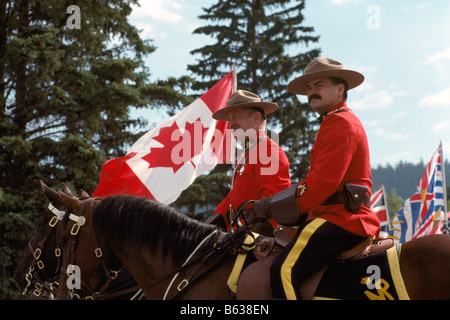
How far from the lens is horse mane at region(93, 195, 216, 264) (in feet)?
10.4

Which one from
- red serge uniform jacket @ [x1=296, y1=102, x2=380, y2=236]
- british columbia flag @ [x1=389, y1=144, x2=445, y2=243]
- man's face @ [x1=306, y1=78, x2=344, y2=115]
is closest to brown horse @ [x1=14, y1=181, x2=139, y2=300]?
red serge uniform jacket @ [x1=296, y1=102, x2=380, y2=236]

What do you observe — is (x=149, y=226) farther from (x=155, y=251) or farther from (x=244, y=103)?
(x=244, y=103)

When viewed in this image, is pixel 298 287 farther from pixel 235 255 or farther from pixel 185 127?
pixel 185 127

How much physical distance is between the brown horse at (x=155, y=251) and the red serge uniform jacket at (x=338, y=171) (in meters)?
0.28

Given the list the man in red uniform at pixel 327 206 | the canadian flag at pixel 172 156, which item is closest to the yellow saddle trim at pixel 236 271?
the man in red uniform at pixel 327 206

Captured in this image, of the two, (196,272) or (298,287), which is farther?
(196,272)

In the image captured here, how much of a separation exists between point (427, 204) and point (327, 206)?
11.5 meters

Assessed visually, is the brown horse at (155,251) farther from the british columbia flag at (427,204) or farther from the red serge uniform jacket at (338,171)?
the british columbia flag at (427,204)

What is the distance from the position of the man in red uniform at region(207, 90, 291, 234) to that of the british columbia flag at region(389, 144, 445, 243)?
9.58 meters

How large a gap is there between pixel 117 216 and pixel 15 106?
946cm

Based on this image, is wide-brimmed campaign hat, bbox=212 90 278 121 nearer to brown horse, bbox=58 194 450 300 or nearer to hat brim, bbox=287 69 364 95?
hat brim, bbox=287 69 364 95
